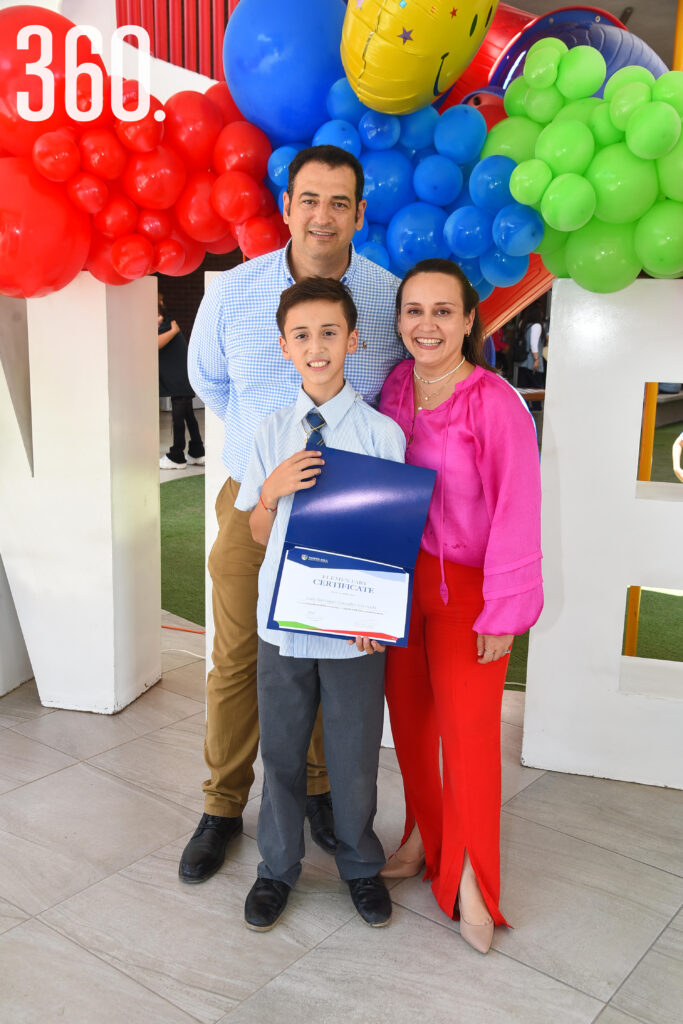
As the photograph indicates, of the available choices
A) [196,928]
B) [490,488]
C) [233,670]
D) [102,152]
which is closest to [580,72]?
[490,488]

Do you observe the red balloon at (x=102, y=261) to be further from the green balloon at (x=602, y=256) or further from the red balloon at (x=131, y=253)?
the green balloon at (x=602, y=256)

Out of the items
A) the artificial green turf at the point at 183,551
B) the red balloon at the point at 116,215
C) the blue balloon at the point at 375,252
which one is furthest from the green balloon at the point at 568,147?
the artificial green turf at the point at 183,551

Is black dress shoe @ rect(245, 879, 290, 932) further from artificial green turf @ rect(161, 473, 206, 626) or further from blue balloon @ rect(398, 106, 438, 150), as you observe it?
artificial green turf @ rect(161, 473, 206, 626)

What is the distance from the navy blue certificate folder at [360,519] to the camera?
166cm

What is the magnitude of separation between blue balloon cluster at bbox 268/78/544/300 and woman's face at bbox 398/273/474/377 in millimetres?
519

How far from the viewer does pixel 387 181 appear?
2232mm

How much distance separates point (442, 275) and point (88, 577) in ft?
5.58

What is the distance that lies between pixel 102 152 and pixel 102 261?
0.31m

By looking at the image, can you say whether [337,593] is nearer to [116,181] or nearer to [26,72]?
[116,181]

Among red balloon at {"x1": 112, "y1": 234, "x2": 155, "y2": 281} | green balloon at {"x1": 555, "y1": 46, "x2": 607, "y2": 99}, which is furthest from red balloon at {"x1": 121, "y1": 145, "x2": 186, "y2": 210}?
green balloon at {"x1": 555, "y1": 46, "x2": 607, "y2": 99}

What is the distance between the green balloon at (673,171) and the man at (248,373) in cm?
67

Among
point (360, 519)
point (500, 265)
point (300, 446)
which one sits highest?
point (500, 265)

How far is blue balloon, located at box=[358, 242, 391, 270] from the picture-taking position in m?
2.29

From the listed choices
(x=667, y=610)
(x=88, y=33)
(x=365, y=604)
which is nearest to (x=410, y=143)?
(x=88, y=33)
